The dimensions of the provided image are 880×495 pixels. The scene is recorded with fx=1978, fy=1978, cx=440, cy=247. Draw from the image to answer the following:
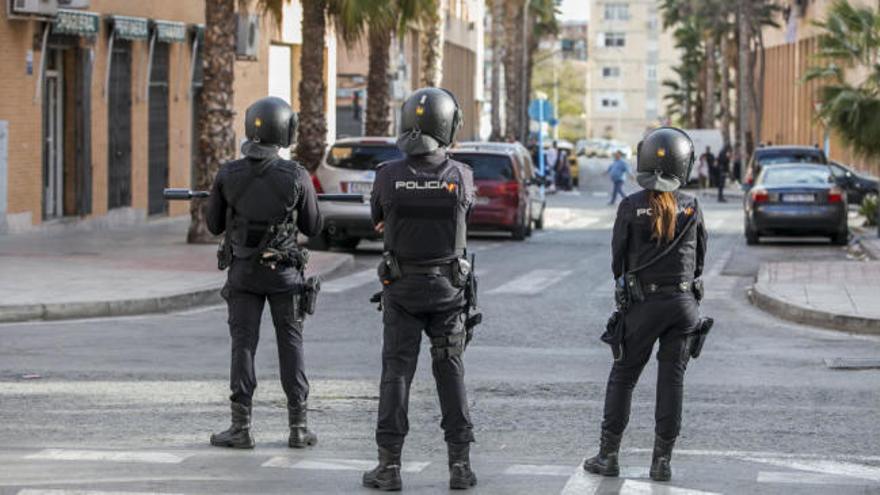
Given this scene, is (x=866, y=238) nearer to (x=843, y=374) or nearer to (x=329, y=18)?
(x=329, y=18)

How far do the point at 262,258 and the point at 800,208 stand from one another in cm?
2275

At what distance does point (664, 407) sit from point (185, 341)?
7157 mm

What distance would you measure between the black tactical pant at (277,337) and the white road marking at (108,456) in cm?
55

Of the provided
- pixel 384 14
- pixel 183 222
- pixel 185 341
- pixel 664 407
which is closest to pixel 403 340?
pixel 664 407

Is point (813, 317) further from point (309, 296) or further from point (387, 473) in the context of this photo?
point (387, 473)

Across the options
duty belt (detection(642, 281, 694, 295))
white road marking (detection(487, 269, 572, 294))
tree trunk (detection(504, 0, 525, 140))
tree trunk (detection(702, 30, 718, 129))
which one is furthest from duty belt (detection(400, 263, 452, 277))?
tree trunk (detection(702, 30, 718, 129))

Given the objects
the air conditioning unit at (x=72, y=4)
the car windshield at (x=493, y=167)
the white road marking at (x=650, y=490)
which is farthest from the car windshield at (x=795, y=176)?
the white road marking at (x=650, y=490)

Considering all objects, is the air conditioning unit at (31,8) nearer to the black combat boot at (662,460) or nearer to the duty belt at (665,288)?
the duty belt at (665,288)

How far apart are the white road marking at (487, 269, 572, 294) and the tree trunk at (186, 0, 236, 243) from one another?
15.9 ft

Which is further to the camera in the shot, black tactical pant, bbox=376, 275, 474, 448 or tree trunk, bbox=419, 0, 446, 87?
tree trunk, bbox=419, 0, 446, 87

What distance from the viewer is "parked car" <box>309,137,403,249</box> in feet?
89.6

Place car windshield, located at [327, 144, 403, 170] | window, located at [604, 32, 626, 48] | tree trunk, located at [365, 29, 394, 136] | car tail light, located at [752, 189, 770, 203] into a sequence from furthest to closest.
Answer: window, located at [604, 32, 626, 48], tree trunk, located at [365, 29, 394, 136], car tail light, located at [752, 189, 770, 203], car windshield, located at [327, 144, 403, 170]

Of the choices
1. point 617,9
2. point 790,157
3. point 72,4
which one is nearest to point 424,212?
point 72,4

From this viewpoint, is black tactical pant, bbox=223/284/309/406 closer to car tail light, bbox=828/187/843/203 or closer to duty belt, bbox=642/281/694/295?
duty belt, bbox=642/281/694/295
